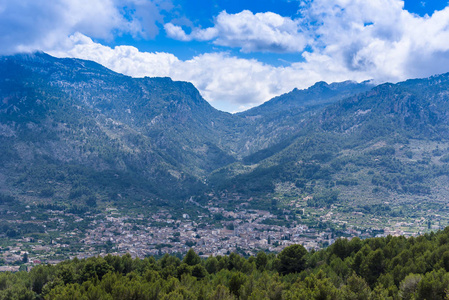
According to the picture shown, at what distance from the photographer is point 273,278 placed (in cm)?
3981

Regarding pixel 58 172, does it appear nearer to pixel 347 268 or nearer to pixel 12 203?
pixel 12 203

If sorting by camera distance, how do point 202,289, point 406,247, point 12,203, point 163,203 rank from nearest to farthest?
point 202,289
point 406,247
point 12,203
point 163,203

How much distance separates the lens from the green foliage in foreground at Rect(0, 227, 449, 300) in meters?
30.2

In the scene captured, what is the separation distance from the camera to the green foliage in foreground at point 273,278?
30172 millimetres

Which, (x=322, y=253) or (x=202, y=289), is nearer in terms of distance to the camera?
(x=202, y=289)

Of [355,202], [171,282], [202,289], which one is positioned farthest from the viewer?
[355,202]

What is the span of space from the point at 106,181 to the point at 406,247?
18347 cm

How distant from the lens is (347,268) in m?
45.0

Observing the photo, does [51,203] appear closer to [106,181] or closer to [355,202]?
[106,181]

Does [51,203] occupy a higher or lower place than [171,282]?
higher

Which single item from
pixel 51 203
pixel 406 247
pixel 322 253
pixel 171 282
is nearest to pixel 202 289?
pixel 171 282

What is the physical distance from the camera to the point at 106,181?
199 m

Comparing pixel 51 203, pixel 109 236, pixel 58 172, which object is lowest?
pixel 109 236

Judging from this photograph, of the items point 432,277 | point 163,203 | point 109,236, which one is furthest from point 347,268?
point 163,203
